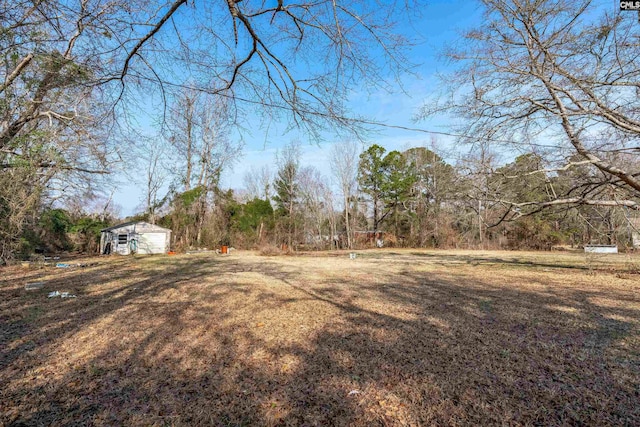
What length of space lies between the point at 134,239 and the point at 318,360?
20748 millimetres

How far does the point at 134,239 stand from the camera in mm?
19891

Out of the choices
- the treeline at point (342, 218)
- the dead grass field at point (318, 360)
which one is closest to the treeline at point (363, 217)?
the treeline at point (342, 218)

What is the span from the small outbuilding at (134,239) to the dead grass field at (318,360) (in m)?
15.1

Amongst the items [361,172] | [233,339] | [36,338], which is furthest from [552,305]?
[361,172]

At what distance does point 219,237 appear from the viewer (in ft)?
71.4

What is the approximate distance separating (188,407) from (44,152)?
8.74 metres

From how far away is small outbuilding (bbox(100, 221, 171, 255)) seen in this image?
1956cm

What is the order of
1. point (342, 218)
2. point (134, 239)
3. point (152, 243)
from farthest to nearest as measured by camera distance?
point (342, 218) < point (152, 243) < point (134, 239)

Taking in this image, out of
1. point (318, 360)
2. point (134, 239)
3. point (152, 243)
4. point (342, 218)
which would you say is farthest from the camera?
point (342, 218)

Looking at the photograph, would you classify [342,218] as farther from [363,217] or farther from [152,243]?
[152,243]

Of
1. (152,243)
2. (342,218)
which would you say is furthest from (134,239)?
(342,218)

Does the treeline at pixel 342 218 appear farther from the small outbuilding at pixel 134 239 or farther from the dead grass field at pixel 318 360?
the dead grass field at pixel 318 360

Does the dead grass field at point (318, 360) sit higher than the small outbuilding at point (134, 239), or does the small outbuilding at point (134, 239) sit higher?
the small outbuilding at point (134, 239)

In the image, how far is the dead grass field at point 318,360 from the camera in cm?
219
